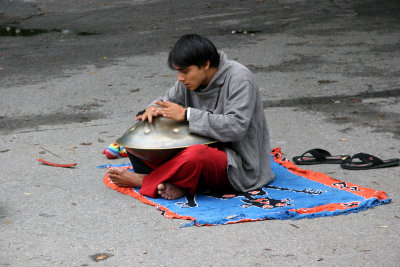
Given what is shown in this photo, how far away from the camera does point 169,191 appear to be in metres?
4.20

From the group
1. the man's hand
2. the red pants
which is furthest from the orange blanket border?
the man's hand

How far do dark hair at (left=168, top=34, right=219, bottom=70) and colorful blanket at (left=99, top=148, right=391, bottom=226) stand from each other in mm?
918

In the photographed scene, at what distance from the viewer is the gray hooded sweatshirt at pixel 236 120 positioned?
411cm

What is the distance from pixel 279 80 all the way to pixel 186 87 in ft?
11.5

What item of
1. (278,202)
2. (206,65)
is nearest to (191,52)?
(206,65)

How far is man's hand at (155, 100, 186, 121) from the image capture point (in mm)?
4129

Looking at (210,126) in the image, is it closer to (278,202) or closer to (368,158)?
(278,202)

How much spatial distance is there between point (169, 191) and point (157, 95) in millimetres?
3249

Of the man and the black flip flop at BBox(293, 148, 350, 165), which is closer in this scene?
the man

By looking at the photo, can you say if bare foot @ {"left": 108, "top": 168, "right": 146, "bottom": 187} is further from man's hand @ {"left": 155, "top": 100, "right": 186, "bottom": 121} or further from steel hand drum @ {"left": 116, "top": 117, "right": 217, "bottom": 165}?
man's hand @ {"left": 155, "top": 100, "right": 186, "bottom": 121}

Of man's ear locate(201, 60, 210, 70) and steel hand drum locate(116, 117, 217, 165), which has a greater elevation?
man's ear locate(201, 60, 210, 70)

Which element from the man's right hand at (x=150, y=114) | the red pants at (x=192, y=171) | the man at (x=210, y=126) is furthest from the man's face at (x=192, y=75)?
the red pants at (x=192, y=171)

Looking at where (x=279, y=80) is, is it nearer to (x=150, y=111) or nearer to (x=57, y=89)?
(x=57, y=89)

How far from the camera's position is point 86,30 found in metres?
11.8
